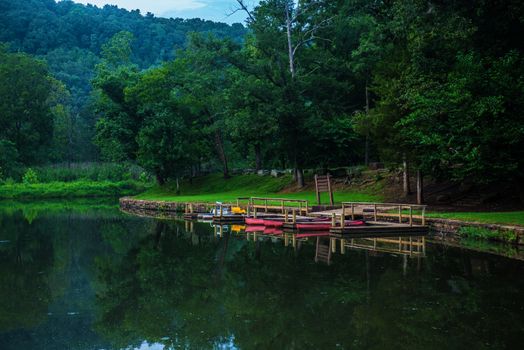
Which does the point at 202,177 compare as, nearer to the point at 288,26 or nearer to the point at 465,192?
the point at 288,26

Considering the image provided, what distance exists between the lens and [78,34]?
155000 mm

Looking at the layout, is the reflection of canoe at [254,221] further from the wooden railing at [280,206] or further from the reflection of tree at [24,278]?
the reflection of tree at [24,278]

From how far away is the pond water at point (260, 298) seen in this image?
432 inches

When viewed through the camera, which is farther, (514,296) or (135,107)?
(135,107)

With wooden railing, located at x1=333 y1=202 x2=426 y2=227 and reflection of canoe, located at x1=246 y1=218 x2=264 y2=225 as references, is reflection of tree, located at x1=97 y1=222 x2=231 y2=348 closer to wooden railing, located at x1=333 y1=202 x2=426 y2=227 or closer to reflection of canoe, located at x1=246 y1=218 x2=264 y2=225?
reflection of canoe, located at x1=246 y1=218 x2=264 y2=225

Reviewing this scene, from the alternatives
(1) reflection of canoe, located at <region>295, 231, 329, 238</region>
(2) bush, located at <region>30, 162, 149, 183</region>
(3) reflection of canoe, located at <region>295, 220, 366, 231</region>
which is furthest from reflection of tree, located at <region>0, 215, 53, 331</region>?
(2) bush, located at <region>30, 162, 149, 183</region>

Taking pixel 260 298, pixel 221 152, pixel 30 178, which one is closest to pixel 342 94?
pixel 221 152

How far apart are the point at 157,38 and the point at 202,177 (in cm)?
10307

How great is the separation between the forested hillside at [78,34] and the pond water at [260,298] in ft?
333

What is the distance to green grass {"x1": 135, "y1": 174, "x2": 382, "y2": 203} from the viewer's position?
38.5 m

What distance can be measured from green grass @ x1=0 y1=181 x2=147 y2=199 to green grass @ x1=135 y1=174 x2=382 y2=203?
58.4ft

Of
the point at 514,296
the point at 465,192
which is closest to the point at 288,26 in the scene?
the point at 465,192

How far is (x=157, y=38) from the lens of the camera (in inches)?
6019

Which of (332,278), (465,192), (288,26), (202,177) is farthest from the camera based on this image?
(202,177)
